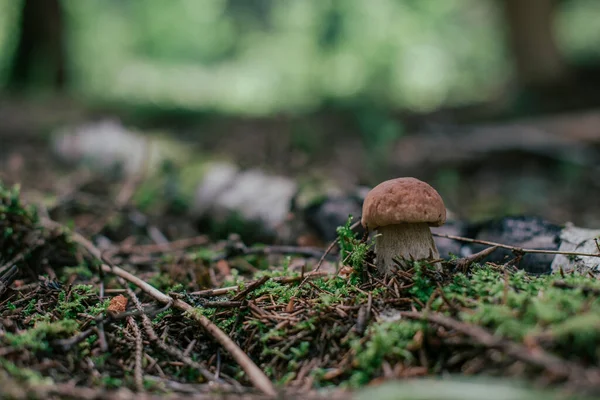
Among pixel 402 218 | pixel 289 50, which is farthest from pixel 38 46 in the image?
pixel 289 50

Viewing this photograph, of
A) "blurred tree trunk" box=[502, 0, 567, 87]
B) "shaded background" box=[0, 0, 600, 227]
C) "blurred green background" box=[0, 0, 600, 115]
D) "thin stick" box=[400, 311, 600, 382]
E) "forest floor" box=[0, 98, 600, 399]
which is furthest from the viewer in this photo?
"blurred green background" box=[0, 0, 600, 115]

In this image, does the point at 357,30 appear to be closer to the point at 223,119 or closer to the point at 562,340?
the point at 223,119

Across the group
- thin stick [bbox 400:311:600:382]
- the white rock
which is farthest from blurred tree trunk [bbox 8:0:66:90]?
thin stick [bbox 400:311:600:382]

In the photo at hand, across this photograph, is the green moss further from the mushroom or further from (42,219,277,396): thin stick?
the mushroom

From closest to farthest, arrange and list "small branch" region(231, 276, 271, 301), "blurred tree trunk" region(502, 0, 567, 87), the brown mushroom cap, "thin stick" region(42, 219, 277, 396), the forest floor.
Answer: the forest floor < "thin stick" region(42, 219, 277, 396) < the brown mushroom cap < "small branch" region(231, 276, 271, 301) < "blurred tree trunk" region(502, 0, 567, 87)

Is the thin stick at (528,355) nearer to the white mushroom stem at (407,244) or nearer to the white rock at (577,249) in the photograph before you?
the white mushroom stem at (407,244)

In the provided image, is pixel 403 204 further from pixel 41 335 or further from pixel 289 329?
pixel 41 335

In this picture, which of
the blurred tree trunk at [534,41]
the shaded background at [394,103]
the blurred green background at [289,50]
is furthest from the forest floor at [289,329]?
the blurred tree trunk at [534,41]
